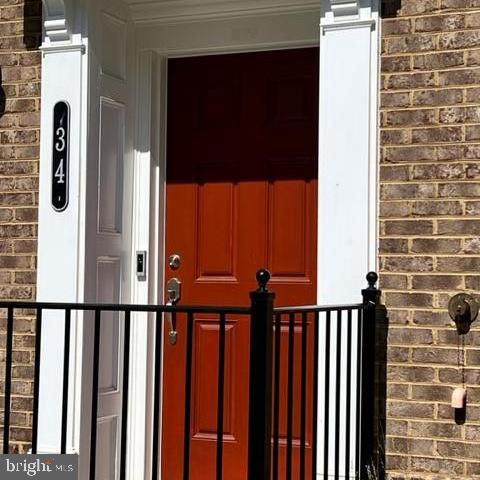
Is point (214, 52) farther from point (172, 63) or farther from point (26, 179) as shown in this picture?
point (26, 179)

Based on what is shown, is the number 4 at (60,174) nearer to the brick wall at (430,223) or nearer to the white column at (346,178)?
the white column at (346,178)

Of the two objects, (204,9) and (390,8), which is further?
(204,9)

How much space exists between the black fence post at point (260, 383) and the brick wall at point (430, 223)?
127cm

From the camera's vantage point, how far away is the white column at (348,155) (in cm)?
439

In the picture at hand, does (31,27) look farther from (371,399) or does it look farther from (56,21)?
(371,399)

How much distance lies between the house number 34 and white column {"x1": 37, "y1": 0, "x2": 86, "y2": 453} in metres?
0.02

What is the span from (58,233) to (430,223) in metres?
1.93

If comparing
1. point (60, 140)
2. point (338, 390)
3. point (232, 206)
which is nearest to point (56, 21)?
point (60, 140)

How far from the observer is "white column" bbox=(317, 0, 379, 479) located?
438 cm

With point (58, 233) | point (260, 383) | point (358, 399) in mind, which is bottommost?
point (358, 399)

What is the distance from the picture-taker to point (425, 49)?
14.4 feet

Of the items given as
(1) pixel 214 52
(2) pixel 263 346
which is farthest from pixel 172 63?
(2) pixel 263 346

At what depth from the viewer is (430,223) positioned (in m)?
4.33

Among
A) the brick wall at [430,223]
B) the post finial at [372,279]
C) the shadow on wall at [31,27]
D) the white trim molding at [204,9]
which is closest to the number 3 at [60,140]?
the shadow on wall at [31,27]
